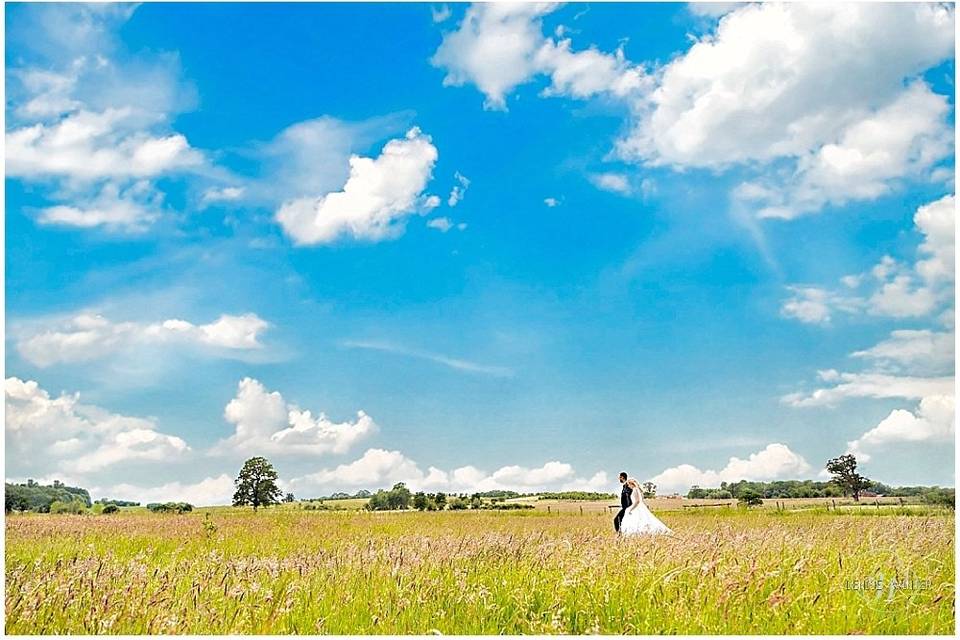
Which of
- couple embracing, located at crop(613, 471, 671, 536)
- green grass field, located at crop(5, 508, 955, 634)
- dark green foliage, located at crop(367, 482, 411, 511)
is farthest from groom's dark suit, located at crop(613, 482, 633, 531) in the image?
dark green foliage, located at crop(367, 482, 411, 511)

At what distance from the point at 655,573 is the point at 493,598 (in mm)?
1883

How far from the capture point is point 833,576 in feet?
27.7

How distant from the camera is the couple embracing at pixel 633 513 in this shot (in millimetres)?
18562

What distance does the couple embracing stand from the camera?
18.6 metres

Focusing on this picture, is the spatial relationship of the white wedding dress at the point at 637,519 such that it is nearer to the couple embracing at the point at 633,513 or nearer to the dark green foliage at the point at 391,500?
the couple embracing at the point at 633,513

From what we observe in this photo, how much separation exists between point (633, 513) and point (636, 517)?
0.14 meters

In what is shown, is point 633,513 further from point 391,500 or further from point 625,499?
point 391,500

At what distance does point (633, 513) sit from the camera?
1892 centimetres

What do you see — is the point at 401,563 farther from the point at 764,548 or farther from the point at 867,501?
the point at 867,501

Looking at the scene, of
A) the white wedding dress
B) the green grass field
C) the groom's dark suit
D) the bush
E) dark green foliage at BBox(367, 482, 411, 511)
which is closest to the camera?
the green grass field

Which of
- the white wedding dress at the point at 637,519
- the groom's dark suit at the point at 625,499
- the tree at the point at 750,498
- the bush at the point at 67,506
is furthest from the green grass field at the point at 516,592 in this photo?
the tree at the point at 750,498

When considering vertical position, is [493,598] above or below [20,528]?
above

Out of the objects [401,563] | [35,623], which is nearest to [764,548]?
[401,563]

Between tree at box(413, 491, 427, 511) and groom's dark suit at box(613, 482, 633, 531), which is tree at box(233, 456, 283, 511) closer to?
tree at box(413, 491, 427, 511)
